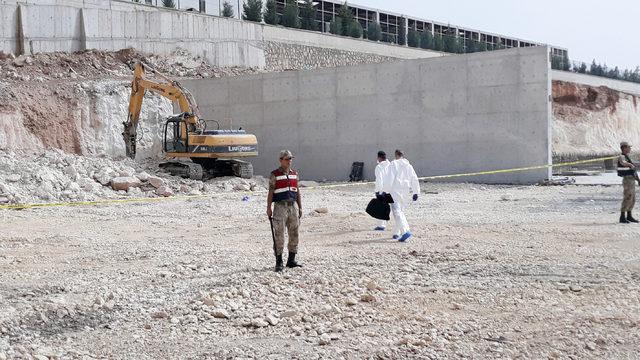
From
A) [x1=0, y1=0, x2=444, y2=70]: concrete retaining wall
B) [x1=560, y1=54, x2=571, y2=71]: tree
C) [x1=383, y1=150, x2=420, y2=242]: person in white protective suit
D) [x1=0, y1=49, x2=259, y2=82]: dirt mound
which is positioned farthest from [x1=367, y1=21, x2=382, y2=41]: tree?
[x1=383, y1=150, x2=420, y2=242]: person in white protective suit

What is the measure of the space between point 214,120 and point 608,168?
17930mm

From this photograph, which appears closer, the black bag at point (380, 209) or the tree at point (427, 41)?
the black bag at point (380, 209)

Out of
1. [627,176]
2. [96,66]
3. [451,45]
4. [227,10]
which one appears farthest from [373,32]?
[627,176]

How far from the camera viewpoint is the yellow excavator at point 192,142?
70.0ft

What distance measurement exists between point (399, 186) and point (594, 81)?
44956mm

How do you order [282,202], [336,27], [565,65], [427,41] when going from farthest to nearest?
[565,65]
[427,41]
[336,27]
[282,202]

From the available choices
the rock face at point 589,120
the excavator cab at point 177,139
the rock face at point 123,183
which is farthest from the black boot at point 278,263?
the rock face at point 589,120

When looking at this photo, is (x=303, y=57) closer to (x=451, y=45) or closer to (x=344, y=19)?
(x=344, y=19)

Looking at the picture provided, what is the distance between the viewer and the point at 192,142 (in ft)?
69.9

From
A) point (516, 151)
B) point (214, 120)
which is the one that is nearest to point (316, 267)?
point (516, 151)

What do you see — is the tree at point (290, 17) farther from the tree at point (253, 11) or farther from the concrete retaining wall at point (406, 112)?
the concrete retaining wall at point (406, 112)

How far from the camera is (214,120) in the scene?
27469 millimetres

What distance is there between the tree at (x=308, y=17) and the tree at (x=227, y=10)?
564 cm

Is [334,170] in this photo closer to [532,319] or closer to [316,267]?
[316,267]
